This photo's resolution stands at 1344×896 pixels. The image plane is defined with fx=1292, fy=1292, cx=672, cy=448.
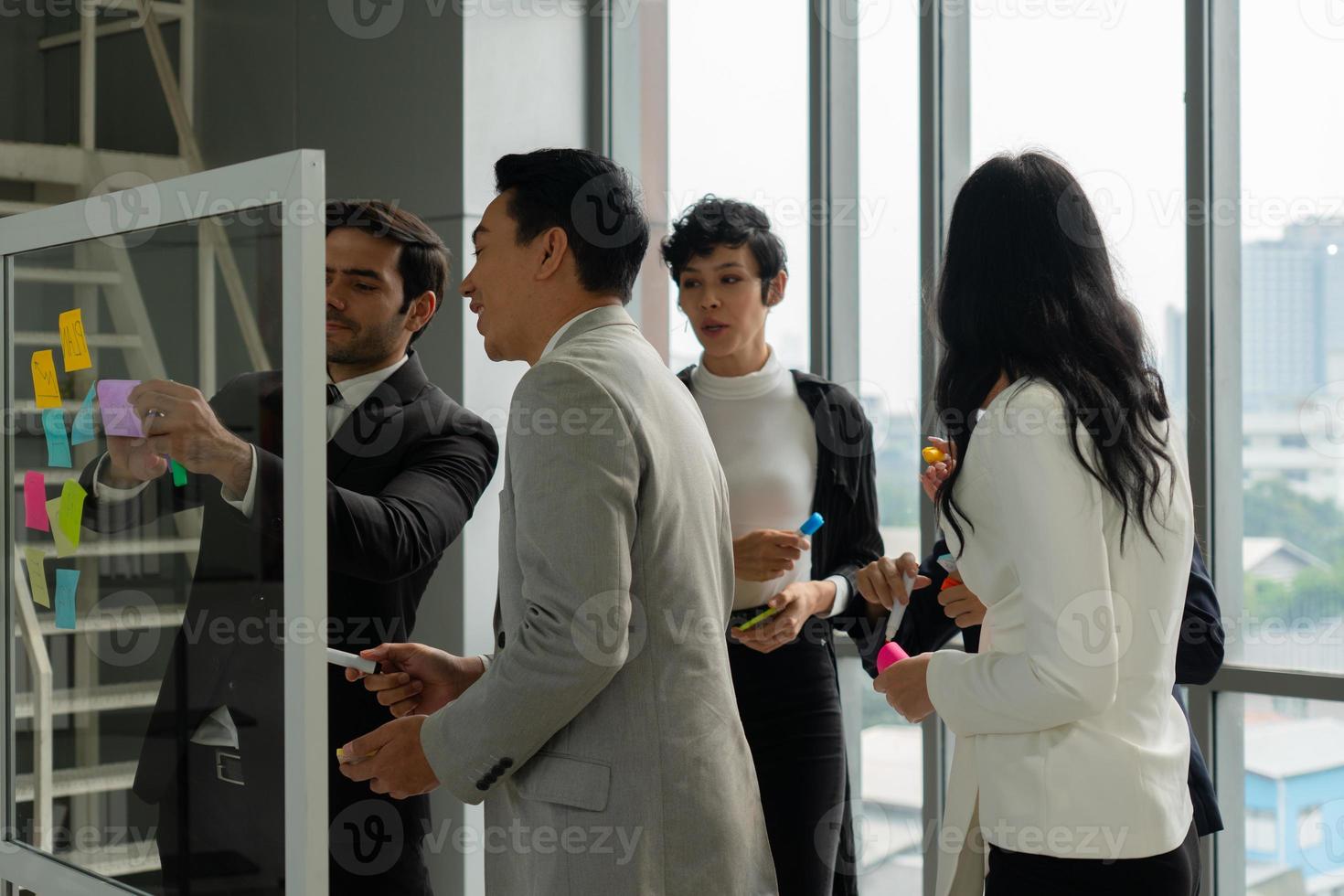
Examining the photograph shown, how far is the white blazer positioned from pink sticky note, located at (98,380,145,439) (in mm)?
1001

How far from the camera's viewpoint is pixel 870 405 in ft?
10.9

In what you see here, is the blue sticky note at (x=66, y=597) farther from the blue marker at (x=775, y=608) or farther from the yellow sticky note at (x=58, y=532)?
the blue marker at (x=775, y=608)

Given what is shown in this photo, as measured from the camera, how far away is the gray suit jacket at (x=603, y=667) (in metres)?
1.52

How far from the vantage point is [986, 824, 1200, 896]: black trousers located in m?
1.46

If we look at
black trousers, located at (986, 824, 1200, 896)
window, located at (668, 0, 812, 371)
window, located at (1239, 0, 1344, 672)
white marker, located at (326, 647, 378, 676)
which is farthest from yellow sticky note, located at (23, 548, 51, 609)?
window, located at (1239, 0, 1344, 672)

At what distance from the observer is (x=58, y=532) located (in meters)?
1.79

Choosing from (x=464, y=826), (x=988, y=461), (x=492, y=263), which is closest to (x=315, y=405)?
(x=492, y=263)

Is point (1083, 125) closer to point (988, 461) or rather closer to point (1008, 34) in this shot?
point (1008, 34)

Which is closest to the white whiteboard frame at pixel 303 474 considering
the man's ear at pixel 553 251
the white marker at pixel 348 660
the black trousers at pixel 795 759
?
the white marker at pixel 348 660

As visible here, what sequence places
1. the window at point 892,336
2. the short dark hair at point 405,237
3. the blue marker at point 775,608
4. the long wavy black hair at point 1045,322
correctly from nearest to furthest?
the long wavy black hair at point 1045,322
the short dark hair at point 405,237
the blue marker at point 775,608
the window at point 892,336

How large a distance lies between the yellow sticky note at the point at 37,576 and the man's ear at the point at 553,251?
2.68ft

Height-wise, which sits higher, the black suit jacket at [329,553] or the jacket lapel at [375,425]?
the jacket lapel at [375,425]

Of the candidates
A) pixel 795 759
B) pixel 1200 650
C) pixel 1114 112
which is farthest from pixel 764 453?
pixel 1114 112

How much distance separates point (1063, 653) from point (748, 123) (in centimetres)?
246
